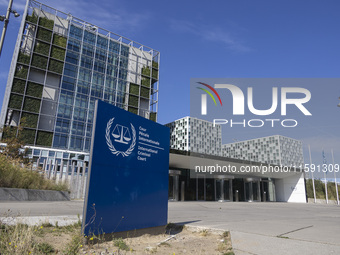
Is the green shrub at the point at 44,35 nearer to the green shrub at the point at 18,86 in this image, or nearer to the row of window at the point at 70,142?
the green shrub at the point at 18,86

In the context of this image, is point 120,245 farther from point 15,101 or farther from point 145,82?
point 145,82

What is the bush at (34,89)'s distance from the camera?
152ft

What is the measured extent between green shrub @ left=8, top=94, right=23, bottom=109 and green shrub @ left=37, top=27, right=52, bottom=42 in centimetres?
1240

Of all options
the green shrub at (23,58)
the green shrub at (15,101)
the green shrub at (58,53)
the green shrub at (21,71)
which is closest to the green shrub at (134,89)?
the green shrub at (58,53)

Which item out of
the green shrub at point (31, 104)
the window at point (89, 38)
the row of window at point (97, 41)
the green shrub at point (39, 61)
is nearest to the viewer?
the green shrub at point (31, 104)

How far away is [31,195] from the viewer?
455 inches

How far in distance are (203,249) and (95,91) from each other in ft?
175

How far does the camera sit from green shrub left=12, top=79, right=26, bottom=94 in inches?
1759

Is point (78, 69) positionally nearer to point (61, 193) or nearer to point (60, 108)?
point (60, 108)

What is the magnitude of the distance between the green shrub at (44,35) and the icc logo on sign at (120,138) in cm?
5250

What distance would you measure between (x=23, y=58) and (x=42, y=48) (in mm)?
4147

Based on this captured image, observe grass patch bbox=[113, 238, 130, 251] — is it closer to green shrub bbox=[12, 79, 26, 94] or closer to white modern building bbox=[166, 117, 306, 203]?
white modern building bbox=[166, 117, 306, 203]

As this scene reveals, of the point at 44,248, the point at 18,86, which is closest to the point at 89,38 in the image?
the point at 18,86

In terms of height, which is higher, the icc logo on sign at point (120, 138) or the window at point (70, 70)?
the window at point (70, 70)
